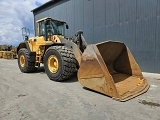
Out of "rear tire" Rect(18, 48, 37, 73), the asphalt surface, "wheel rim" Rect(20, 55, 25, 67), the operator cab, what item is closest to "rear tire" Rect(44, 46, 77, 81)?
the asphalt surface

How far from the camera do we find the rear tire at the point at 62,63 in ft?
20.1

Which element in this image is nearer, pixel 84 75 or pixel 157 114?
pixel 157 114

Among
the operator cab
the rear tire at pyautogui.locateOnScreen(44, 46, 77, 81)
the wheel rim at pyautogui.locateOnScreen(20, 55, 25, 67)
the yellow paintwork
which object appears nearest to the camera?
the rear tire at pyautogui.locateOnScreen(44, 46, 77, 81)

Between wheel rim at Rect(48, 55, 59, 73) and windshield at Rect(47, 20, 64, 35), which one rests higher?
windshield at Rect(47, 20, 64, 35)

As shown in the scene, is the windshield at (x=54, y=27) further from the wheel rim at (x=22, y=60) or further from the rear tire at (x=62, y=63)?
the wheel rim at (x=22, y=60)

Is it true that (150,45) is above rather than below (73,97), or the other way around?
above

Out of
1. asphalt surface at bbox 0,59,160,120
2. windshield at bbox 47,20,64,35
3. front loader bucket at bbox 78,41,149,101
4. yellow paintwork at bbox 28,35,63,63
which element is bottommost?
asphalt surface at bbox 0,59,160,120

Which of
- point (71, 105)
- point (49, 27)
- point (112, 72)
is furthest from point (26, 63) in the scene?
point (71, 105)

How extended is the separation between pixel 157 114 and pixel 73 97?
2060 millimetres

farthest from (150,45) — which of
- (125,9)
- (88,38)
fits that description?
(88,38)

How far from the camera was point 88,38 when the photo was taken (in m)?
12.0

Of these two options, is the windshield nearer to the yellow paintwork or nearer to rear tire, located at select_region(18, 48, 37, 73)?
the yellow paintwork

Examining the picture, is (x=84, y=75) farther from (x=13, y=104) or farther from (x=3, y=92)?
(x=3, y=92)

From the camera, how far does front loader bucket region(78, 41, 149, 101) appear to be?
453cm
